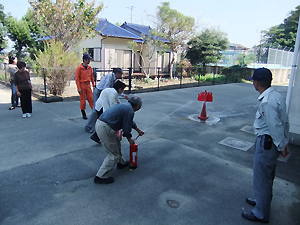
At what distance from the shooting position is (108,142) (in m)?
3.43

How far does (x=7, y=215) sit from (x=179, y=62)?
21.9 m

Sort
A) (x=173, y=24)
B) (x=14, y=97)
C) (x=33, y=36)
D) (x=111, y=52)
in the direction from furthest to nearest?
(x=33, y=36), (x=173, y=24), (x=111, y=52), (x=14, y=97)

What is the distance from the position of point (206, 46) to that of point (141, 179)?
19.3 m

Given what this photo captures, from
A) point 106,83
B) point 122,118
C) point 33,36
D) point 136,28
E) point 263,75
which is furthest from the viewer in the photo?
point 33,36

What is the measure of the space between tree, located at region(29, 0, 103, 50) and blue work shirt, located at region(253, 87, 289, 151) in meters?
11.4

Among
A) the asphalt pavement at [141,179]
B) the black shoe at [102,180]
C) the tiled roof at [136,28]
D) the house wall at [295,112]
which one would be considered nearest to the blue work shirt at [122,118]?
the black shoe at [102,180]

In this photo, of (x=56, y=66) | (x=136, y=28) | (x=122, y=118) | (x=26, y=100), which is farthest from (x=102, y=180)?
(x=136, y=28)

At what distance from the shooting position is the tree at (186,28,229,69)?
2111 cm

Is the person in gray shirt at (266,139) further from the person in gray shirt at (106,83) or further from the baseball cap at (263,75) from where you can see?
the person in gray shirt at (106,83)

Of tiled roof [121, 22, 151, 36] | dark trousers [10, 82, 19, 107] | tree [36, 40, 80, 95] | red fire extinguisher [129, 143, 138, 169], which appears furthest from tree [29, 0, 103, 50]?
red fire extinguisher [129, 143, 138, 169]

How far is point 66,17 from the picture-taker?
38.5 ft

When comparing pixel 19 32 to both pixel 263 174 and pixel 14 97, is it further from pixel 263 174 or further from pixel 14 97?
pixel 263 174

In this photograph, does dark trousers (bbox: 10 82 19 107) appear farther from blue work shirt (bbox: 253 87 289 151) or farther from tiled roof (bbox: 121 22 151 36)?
tiled roof (bbox: 121 22 151 36)

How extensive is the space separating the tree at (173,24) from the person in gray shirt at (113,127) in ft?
50.9
